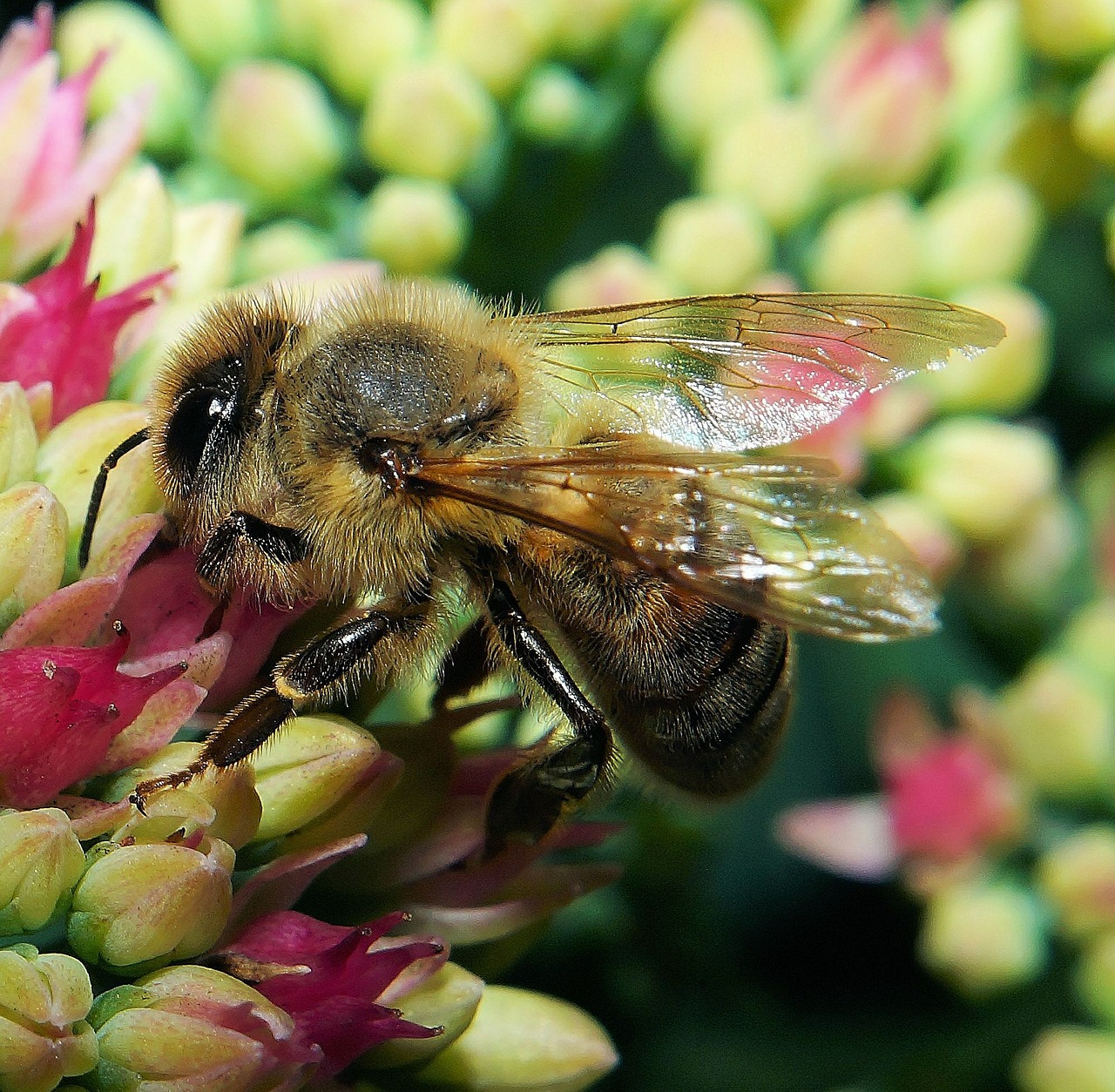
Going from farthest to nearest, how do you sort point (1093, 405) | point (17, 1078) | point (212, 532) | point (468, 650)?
1. point (1093, 405)
2. point (468, 650)
3. point (212, 532)
4. point (17, 1078)

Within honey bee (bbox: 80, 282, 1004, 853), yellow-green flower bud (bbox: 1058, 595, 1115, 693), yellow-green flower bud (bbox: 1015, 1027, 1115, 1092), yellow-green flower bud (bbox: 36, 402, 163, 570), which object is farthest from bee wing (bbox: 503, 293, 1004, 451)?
yellow-green flower bud (bbox: 1015, 1027, 1115, 1092)

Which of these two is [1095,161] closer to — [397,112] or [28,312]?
[397,112]

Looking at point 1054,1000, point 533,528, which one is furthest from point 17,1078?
point 1054,1000

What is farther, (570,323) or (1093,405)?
(1093,405)

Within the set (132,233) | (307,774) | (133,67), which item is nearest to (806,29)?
(133,67)

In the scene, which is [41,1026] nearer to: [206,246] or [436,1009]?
[436,1009]

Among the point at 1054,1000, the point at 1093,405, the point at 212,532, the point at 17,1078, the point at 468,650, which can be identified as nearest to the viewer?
the point at 17,1078

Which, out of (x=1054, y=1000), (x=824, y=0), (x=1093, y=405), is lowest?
(x=1054, y=1000)

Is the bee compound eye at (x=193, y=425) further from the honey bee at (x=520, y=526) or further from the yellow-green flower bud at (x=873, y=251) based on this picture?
the yellow-green flower bud at (x=873, y=251)
